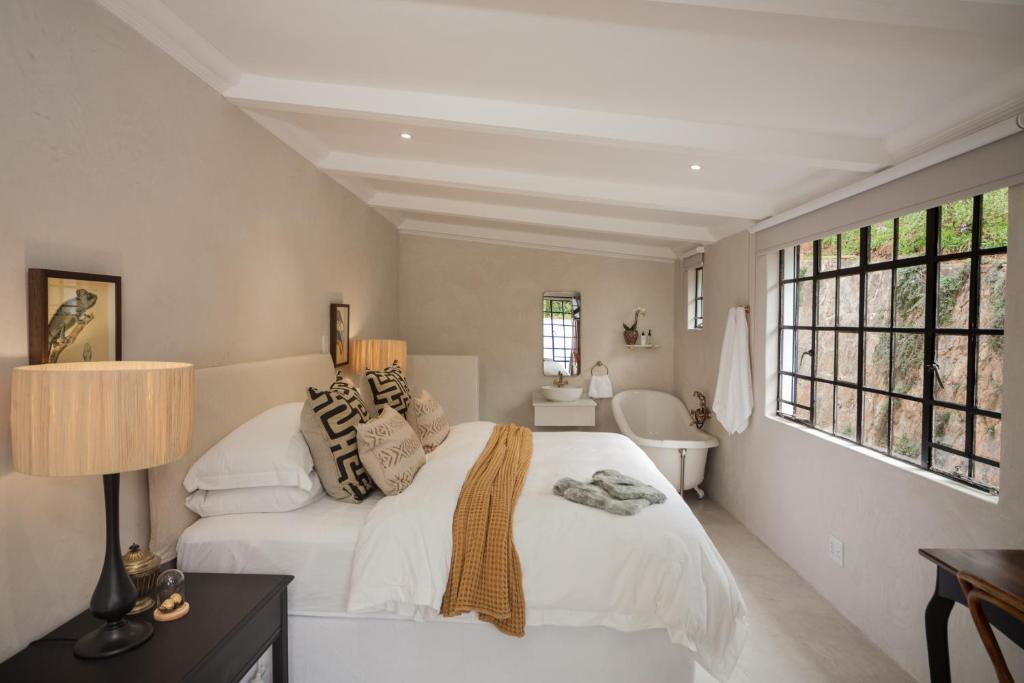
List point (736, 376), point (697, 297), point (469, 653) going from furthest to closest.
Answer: point (697, 297) → point (736, 376) → point (469, 653)

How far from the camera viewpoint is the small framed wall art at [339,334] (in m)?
3.72

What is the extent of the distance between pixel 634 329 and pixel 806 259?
2.27 metres

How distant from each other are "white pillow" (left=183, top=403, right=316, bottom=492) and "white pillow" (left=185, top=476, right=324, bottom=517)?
0.04m

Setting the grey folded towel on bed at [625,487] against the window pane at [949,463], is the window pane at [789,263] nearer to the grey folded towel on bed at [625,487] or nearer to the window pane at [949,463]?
the window pane at [949,463]

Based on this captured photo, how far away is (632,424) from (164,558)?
4.21m

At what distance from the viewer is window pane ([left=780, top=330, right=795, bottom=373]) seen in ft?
11.7

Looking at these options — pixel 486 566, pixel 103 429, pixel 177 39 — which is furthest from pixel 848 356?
pixel 177 39

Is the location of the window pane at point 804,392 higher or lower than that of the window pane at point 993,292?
lower

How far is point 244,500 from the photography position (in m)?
2.16

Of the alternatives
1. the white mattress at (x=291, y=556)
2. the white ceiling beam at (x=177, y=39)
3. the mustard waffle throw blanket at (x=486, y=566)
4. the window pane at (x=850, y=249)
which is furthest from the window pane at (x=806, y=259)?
the white ceiling beam at (x=177, y=39)

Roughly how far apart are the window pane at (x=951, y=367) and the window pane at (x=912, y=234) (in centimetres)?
43

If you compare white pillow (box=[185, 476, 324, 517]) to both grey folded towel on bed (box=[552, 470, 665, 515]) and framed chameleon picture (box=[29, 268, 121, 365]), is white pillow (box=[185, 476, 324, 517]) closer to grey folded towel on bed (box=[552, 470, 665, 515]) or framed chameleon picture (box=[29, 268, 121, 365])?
framed chameleon picture (box=[29, 268, 121, 365])

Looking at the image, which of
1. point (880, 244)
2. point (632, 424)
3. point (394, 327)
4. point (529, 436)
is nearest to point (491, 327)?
point (394, 327)

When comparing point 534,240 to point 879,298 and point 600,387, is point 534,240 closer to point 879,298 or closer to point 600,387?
point 600,387
